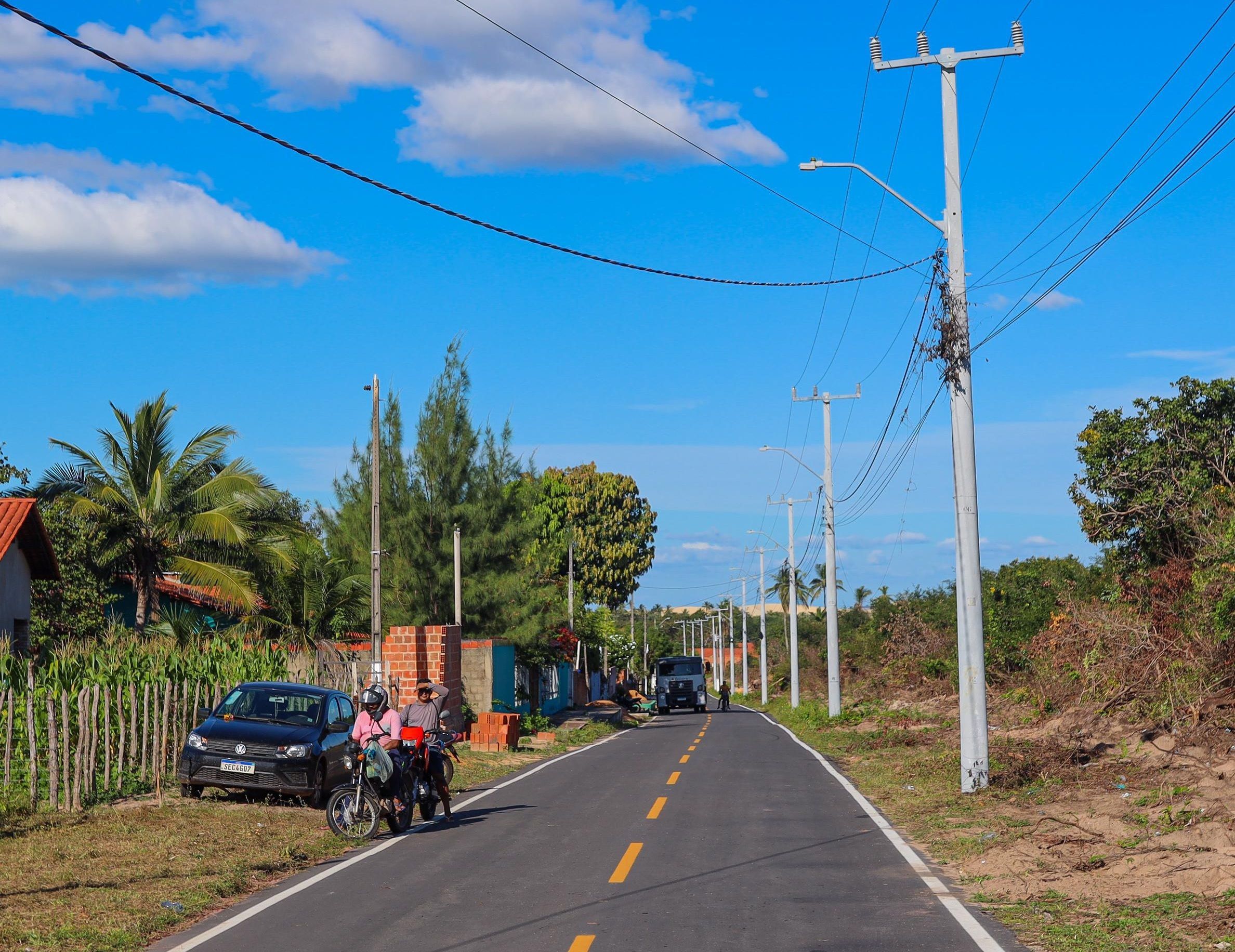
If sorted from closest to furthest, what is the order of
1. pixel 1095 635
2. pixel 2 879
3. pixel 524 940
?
pixel 524 940
pixel 2 879
pixel 1095 635

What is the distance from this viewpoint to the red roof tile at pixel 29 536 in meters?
24.2

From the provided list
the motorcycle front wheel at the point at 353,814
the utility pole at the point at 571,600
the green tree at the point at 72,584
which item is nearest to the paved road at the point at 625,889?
the motorcycle front wheel at the point at 353,814

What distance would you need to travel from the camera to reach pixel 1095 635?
67.8 ft

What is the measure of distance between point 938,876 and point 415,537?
23.8 metres

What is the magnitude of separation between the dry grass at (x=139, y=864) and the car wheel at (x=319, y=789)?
0.20 metres

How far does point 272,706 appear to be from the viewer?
54.4 ft

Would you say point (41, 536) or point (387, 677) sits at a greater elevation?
point (41, 536)

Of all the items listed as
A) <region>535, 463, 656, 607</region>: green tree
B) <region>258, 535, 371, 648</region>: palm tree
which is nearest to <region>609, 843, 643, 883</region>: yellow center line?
<region>258, 535, 371, 648</region>: palm tree

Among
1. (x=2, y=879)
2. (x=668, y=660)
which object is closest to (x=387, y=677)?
(x=2, y=879)

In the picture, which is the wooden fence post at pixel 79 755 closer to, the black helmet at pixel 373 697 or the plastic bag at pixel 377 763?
the black helmet at pixel 373 697

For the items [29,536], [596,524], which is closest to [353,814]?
[29,536]

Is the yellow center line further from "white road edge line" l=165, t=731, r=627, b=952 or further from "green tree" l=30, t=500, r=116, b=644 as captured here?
"green tree" l=30, t=500, r=116, b=644

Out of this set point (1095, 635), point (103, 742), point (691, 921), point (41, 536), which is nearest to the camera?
point (691, 921)

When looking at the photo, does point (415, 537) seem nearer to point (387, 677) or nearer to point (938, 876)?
point (387, 677)
